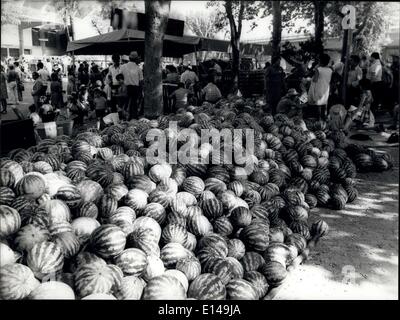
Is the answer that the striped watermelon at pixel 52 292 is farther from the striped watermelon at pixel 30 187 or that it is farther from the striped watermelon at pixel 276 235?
the striped watermelon at pixel 276 235

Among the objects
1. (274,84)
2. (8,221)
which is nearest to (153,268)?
(8,221)

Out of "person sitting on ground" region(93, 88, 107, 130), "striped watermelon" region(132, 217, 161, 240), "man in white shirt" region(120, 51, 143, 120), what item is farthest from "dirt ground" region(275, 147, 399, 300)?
"person sitting on ground" region(93, 88, 107, 130)

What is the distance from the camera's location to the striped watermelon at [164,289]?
311 centimetres

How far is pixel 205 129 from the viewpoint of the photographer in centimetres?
633

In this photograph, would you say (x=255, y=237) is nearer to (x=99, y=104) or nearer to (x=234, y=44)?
(x=99, y=104)

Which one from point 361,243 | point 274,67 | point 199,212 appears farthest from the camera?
point 274,67

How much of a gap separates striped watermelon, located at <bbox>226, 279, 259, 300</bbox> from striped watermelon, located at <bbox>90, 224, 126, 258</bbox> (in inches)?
41.8

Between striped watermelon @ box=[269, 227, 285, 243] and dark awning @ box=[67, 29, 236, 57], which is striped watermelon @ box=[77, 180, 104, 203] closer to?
striped watermelon @ box=[269, 227, 285, 243]

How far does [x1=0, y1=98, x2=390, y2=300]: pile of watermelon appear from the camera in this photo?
10.4 feet

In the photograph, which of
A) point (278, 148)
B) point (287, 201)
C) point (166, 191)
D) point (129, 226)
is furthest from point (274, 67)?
point (129, 226)

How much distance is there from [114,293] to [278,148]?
4.39 metres

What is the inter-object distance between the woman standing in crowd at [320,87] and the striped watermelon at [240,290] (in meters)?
7.62

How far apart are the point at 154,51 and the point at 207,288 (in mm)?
6441
